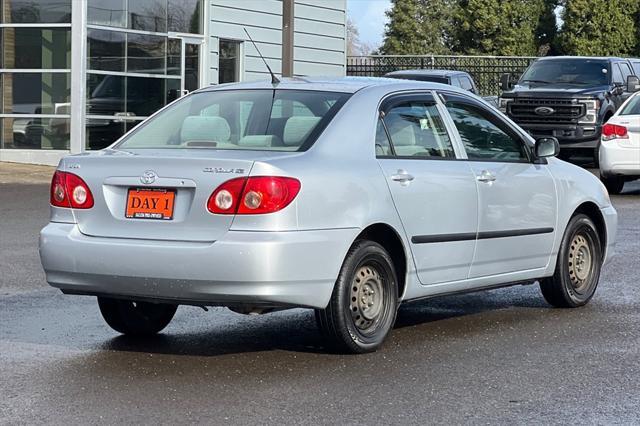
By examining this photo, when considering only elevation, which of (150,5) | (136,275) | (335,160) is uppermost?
(150,5)

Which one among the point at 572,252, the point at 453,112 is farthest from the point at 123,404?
the point at 572,252

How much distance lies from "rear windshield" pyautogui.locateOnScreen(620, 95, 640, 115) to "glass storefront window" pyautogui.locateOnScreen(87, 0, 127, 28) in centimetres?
928

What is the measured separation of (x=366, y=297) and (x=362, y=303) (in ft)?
0.19

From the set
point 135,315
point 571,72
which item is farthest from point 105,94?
point 135,315

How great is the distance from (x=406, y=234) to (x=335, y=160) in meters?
0.69

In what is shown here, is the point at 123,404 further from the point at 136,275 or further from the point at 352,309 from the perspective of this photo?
the point at 352,309

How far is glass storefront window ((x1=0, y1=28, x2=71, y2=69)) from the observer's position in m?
23.7

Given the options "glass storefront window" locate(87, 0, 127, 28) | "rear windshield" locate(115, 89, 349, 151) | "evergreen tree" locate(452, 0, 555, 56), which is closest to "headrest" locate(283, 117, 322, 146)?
"rear windshield" locate(115, 89, 349, 151)

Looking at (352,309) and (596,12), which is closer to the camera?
(352,309)

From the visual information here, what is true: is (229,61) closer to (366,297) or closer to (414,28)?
(366,297)

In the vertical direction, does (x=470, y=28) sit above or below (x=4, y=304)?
above

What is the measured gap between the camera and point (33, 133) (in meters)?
23.9

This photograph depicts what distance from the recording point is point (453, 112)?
8453 millimetres

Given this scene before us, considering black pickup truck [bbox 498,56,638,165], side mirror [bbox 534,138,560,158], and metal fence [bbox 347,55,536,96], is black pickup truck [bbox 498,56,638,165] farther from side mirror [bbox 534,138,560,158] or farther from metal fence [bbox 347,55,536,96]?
side mirror [bbox 534,138,560,158]
